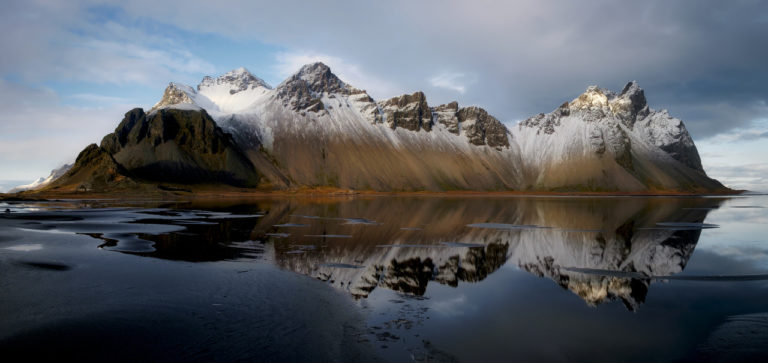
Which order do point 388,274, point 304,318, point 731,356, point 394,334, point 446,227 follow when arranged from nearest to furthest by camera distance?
point 731,356, point 394,334, point 304,318, point 388,274, point 446,227

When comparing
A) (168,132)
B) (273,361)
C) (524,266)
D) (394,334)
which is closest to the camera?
(273,361)

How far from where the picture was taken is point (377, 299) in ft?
53.5

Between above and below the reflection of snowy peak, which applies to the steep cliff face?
above

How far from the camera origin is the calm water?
11336mm

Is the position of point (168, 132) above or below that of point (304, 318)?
above

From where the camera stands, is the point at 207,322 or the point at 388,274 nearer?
the point at 207,322

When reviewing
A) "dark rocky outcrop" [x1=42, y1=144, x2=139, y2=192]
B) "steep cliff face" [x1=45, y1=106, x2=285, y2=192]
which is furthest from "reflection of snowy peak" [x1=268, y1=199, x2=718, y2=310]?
"steep cliff face" [x1=45, y1=106, x2=285, y2=192]

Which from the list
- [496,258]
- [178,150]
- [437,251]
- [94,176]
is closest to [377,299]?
[496,258]

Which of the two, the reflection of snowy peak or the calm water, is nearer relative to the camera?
the calm water

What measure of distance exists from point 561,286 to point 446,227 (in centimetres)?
2395

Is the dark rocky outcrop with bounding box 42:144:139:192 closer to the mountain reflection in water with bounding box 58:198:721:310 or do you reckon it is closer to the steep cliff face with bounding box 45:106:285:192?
the steep cliff face with bounding box 45:106:285:192

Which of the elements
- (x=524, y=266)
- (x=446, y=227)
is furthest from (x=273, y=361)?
(x=446, y=227)

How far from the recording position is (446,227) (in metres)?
43.0

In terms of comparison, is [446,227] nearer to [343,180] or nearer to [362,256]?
[362,256]
